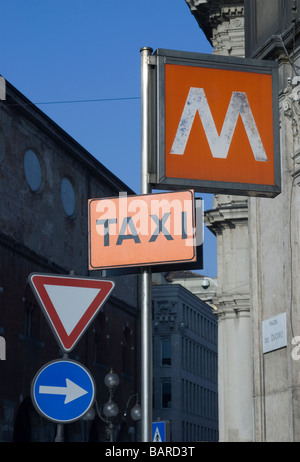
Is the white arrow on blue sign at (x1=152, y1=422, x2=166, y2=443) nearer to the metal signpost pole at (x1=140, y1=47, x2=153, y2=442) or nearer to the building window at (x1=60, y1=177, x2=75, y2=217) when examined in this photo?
the metal signpost pole at (x1=140, y1=47, x2=153, y2=442)

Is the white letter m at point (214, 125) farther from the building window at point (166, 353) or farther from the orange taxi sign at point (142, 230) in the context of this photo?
the building window at point (166, 353)

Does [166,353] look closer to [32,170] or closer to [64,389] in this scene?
[32,170]

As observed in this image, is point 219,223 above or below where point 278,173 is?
above

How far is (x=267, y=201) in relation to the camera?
1362cm

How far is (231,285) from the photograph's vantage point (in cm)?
3073

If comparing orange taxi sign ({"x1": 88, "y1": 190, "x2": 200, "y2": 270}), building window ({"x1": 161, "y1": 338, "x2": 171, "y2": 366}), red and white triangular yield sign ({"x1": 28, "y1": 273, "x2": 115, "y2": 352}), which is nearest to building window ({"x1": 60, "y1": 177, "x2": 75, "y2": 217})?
building window ({"x1": 161, "y1": 338, "x2": 171, "y2": 366})

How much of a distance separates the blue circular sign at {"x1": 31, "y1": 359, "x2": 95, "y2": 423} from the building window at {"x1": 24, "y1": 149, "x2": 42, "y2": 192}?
114 ft

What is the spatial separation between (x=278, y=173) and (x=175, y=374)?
240 ft

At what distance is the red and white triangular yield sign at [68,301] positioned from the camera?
6828mm

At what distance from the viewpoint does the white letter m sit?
6.94 meters

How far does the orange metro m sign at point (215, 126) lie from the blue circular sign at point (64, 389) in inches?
54.2

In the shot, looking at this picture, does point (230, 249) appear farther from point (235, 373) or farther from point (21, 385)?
point (21, 385)

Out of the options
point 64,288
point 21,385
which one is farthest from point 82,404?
point 21,385

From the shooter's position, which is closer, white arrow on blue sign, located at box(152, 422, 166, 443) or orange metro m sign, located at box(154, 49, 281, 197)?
orange metro m sign, located at box(154, 49, 281, 197)
